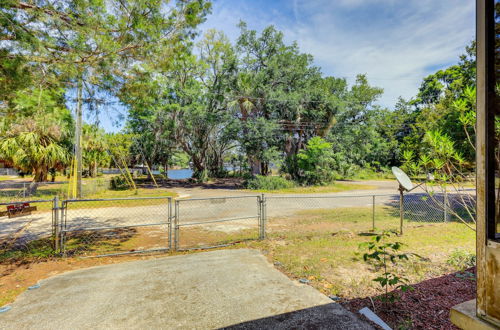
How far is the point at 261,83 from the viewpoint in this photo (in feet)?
66.8

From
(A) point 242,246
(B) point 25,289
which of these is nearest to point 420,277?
(A) point 242,246

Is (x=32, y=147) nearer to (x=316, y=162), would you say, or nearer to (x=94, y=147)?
(x=94, y=147)

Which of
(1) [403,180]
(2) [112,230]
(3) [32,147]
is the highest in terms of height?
(3) [32,147]

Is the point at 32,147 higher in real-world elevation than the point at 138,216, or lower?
higher

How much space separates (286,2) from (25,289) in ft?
32.7

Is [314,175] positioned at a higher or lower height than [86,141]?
lower

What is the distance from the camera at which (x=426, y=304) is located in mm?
3074

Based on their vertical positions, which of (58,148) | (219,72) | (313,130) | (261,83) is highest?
(219,72)

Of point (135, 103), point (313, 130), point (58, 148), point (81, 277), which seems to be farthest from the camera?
point (313, 130)

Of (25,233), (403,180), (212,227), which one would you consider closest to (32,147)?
(25,233)

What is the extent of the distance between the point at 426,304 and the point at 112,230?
7690mm

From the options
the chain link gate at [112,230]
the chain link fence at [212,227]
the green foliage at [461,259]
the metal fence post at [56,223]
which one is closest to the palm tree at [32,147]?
the chain link gate at [112,230]

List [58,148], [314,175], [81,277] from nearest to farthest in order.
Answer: [81,277]
[58,148]
[314,175]

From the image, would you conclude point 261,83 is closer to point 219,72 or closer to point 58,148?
point 219,72
